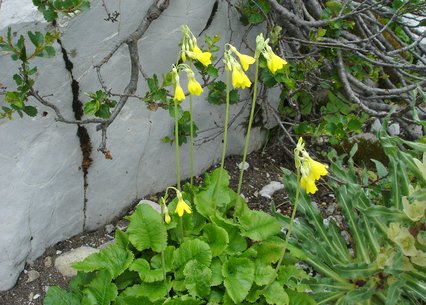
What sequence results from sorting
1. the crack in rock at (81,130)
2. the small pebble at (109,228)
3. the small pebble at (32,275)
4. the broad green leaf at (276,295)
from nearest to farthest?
the broad green leaf at (276,295), the crack in rock at (81,130), the small pebble at (32,275), the small pebble at (109,228)

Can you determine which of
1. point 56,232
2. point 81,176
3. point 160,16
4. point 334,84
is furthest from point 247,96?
point 56,232

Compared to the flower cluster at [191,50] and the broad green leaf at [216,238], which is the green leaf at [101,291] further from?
the flower cluster at [191,50]

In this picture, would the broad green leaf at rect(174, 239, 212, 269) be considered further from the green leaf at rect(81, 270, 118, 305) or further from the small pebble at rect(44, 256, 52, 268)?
the small pebble at rect(44, 256, 52, 268)

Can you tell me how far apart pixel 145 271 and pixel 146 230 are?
0.64 ft

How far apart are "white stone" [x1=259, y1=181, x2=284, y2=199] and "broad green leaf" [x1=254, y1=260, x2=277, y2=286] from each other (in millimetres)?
1015

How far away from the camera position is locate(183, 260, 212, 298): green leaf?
2.42 m

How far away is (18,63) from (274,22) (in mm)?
1556

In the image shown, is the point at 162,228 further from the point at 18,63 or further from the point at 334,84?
the point at 334,84

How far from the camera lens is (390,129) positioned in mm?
4293

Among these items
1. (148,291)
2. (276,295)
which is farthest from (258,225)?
(148,291)

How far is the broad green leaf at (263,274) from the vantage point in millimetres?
2475

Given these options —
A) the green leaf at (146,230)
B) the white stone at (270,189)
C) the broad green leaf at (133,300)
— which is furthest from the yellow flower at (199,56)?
the white stone at (270,189)

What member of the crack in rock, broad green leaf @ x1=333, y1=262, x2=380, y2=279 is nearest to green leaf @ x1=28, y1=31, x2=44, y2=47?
the crack in rock

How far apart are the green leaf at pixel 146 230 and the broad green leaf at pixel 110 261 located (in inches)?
2.7
